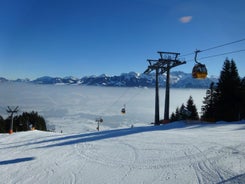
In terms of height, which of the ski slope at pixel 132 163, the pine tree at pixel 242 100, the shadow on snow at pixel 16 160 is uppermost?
the pine tree at pixel 242 100

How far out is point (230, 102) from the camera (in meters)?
36.2

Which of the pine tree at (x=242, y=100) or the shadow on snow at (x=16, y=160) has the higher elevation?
the pine tree at (x=242, y=100)

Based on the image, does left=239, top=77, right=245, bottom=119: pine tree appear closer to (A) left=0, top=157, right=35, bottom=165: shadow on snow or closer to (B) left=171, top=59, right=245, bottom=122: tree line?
(B) left=171, top=59, right=245, bottom=122: tree line

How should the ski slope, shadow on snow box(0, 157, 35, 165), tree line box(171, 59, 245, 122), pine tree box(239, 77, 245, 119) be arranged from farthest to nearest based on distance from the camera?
tree line box(171, 59, 245, 122)
pine tree box(239, 77, 245, 119)
shadow on snow box(0, 157, 35, 165)
the ski slope

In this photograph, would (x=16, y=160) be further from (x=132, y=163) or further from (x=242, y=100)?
(x=242, y=100)

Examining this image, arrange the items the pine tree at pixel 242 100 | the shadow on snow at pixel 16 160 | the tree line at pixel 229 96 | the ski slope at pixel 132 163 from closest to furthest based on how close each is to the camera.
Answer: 1. the ski slope at pixel 132 163
2. the shadow on snow at pixel 16 160
3. the pine tree at pixel 242 100
4. the tree line at pixel 229 96

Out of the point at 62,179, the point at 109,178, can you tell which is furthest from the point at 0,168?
the point at 109,178

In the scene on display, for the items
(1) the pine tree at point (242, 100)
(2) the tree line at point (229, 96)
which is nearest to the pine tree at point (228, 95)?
(2) the tree line at point (229, 96)

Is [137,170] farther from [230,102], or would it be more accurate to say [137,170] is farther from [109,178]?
[230,102]

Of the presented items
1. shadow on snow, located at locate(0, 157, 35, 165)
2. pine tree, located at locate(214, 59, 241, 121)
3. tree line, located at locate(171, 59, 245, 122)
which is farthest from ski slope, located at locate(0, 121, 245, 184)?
pine tree, located at locate(214, 59, 241, 121)

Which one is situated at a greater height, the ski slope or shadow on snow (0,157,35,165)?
the ski slope

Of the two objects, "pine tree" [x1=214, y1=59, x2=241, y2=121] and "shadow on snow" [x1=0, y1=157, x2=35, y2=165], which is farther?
"pine tree" [x1=214, y1=59, x2=241, y2=121]

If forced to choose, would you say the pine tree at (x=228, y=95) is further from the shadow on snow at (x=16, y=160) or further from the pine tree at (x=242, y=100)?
the shadow on snow at (x=16, y=160)

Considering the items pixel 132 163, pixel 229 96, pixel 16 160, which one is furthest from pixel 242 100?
pixel 16 160
